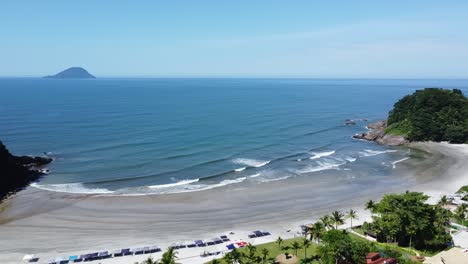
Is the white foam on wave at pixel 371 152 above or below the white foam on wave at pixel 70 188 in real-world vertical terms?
above

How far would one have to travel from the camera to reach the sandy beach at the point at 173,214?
2082 inches

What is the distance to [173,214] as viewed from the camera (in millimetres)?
62906

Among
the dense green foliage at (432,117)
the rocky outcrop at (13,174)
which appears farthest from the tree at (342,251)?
the dense green foliage at (432,117)

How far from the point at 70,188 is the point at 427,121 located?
354 feet

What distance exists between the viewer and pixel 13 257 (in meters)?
49.1

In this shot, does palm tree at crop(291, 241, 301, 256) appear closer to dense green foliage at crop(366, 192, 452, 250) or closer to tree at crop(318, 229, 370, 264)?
tree at crop(318, 229, 370, 264)

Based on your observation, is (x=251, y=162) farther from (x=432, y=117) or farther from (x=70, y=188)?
(x=432, y=117)

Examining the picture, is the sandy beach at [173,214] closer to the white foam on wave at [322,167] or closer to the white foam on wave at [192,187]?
the white foam on wave at [192,187]

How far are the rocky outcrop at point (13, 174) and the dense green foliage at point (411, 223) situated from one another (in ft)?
226

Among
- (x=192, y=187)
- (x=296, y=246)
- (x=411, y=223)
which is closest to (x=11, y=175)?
(x=192, y=187)

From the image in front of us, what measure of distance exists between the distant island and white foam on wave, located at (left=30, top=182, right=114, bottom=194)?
290 feet

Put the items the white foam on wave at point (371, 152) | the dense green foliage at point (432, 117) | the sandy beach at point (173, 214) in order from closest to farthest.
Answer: the sandy beach at point (173, 214), the white foam on wave at point (371, 152), the dense green foliage at point (432, 117)

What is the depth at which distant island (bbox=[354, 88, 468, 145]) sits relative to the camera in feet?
379

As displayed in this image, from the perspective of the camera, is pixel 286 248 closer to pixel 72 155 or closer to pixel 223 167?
pixel 223 167
